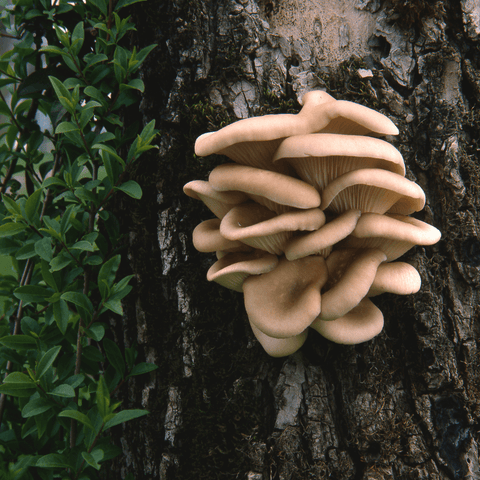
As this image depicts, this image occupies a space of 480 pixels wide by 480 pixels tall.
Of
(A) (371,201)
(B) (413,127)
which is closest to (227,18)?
(B) (413,127)

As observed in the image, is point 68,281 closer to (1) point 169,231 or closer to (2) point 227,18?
(1) point 169,231

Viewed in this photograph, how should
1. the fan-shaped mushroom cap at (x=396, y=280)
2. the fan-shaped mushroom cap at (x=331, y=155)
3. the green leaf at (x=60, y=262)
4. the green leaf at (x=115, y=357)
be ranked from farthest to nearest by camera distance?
the green leaf at (x=115, y=357)
the green leaf at (x=60, y=262)
the fan-shaped mushroom cap at (x=396, y=280)
the fan-shaped mushroom cap at (x=331, y=155)

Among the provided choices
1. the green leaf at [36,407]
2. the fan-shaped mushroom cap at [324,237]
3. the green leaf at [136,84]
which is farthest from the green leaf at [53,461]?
the green leaf at [136,84]

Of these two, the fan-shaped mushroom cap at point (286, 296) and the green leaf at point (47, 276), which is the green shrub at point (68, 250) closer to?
the green leaf at point (47, 276)

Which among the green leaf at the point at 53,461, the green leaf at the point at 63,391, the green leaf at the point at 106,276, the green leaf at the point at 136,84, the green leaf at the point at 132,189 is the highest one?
the green leaf at the point at 136,84

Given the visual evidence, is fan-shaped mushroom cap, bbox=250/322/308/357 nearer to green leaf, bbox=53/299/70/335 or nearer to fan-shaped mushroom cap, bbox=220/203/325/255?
fan-shaped mushroom cap, bbox=220/203/325/255

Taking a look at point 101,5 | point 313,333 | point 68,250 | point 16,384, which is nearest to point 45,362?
point 16,384

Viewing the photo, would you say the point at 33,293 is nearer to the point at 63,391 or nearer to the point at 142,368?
the point at 63,391
